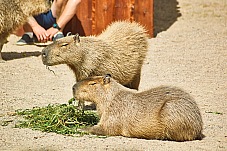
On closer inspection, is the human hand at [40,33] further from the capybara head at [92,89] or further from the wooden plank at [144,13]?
the capybara head at [92,89]

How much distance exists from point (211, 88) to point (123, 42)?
1.43 meters

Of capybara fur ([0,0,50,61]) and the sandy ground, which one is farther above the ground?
capybara fur ([0,0,50,61])

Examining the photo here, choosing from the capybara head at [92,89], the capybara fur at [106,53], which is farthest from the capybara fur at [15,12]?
the capybara head at [92,89]

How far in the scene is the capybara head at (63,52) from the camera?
638 centimetres

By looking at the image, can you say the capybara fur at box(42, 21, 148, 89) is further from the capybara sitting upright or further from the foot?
the foot

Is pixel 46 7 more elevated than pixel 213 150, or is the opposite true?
pixel 46 7

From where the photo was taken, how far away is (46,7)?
9.41 m

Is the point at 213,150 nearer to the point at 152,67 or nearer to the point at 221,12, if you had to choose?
the point at 152,67

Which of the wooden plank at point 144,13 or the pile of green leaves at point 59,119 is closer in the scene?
the pile of green leaves at point 59,119

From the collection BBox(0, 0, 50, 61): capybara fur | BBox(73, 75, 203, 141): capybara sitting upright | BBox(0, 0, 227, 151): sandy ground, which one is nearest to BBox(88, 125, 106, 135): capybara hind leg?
BBox(73, 75, 203, 141): capybara sitting upright

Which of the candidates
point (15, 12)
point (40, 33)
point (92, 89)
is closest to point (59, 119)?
point (92, 89)

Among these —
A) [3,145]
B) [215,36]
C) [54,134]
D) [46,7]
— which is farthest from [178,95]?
[215,36]

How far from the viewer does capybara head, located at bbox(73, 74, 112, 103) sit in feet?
18.7

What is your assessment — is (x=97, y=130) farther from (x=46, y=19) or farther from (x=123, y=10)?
(x=46, y=19)
